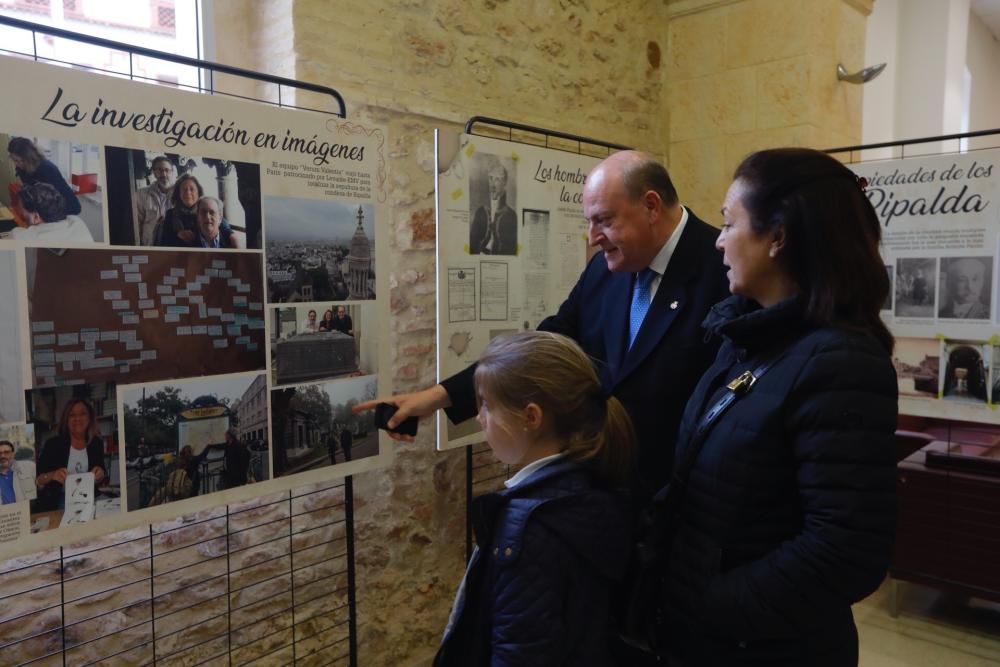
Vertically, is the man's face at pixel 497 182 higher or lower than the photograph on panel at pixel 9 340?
higher

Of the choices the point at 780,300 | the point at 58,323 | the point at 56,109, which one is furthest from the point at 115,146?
the point at 780,300

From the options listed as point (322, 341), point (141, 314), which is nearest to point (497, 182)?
point (322, 341)

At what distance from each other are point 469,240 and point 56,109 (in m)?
1.29

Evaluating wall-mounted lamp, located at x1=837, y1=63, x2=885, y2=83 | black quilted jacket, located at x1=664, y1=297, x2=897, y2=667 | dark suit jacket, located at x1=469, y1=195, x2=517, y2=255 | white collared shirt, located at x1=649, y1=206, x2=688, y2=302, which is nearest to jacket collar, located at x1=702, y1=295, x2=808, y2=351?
black quilted jacket, located at x1=664, y1=297, x2=897, y2=667

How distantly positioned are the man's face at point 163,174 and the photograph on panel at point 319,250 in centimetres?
24

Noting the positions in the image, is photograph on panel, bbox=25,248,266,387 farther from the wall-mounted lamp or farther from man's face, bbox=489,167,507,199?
the wall-mounted lamp

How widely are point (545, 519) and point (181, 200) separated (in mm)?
1126

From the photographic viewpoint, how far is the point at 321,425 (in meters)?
1.99

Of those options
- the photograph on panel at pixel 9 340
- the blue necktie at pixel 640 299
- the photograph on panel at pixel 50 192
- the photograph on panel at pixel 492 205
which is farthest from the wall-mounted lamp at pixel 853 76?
the photograph on panel at pixel 9 340

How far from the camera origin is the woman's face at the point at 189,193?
1.67 metres

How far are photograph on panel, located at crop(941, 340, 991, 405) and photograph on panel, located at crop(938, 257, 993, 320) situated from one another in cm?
12

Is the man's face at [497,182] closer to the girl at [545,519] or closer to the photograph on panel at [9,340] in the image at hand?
the girl at [545,519]

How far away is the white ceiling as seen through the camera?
6824 mm

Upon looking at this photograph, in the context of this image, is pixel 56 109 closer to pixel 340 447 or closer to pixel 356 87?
pixel 340 447
